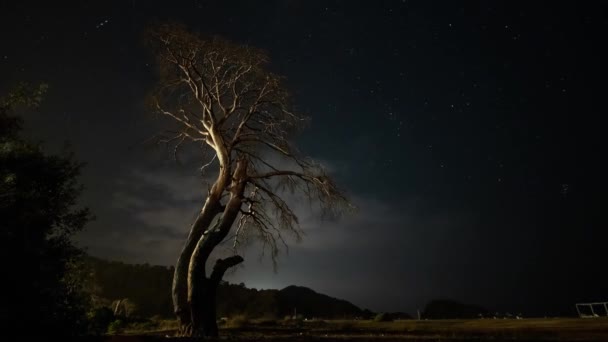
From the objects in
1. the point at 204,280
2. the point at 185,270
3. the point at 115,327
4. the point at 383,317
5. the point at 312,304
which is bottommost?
the point at 115,327

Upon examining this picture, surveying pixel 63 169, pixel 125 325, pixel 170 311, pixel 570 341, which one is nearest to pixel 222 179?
pixel 63 169

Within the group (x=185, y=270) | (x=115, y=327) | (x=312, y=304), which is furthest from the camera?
(x=312, y=304)

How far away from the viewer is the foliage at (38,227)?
619 cm

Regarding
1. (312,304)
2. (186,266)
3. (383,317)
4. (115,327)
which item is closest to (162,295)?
(312,304)

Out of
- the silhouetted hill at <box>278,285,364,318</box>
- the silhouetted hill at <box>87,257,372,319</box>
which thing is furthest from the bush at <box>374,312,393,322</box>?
the silhouetted hill at <box>278,285,364,318</box>

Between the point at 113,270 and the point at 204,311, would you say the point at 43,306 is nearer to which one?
the point at 204,311

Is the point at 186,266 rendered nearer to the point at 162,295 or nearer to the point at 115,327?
the point at 115,327

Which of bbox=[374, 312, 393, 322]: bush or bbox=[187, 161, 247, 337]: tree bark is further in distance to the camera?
bbox=[374, 312, 393, 322]: bush

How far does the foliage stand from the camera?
6191mm

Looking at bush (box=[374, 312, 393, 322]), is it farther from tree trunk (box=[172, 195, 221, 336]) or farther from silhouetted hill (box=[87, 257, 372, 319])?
silhouetted hill (box=[87, 257, 372, 319])

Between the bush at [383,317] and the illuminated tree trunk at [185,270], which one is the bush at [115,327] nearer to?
the illuminated tree trunk at [185,270]

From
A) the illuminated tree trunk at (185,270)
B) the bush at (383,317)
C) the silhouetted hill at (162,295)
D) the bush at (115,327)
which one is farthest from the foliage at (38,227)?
the silhouetted hill at (162,295)

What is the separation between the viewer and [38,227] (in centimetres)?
732

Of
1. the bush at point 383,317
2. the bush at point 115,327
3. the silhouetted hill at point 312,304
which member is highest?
the silhouetted hill at point 312,304
